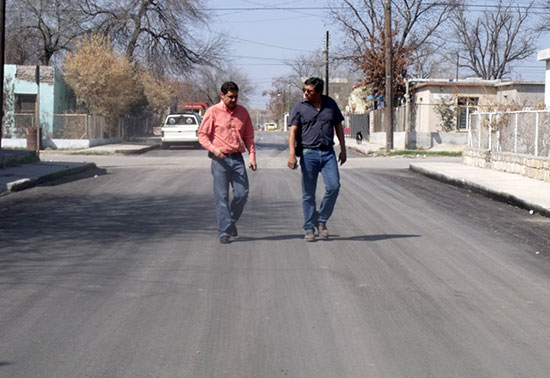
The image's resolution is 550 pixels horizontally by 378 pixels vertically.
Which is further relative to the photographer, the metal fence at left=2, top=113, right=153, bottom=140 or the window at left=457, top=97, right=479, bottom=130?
the window at left=457, top=97, right=479, bottom=130

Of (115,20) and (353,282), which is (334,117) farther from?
(115,20)

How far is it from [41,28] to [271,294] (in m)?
45.3

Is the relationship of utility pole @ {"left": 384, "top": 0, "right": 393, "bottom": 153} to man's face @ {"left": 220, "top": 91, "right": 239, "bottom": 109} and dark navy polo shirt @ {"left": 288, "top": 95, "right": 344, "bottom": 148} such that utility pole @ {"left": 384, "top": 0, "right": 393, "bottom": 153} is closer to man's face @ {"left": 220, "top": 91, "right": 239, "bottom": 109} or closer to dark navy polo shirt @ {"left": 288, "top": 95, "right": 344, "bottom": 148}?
dark navy polo shirt @ {"left": 288, "top": 95, "right": 344, "bottom": 148}

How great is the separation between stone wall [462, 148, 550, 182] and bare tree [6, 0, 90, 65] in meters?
29.7

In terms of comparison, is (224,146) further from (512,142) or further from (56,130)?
(56,130)

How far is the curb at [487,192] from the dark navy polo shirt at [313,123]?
499 cm

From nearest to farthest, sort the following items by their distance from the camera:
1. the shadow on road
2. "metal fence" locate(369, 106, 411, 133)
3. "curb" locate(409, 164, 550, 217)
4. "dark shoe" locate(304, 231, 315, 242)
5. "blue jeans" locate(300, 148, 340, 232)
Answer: "blue jeans" locate(300, 148, 340, 232), "dark shoe" locate(304, 231, 315, 242), the shadow on road, "curb" locate(409, 164, 550, 217), "metal fence" locate(369, 106, 411, 133)

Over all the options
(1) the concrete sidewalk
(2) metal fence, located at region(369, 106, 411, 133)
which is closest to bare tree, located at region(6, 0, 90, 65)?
Answer: (2) metal fence, located at region(369, 106, 411, 133)

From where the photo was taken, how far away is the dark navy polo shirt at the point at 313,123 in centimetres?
932

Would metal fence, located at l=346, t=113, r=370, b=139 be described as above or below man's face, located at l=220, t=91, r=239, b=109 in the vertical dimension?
above

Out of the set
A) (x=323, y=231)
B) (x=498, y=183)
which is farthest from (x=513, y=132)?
(x=323, y=231)

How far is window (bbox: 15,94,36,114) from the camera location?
36.1 meters

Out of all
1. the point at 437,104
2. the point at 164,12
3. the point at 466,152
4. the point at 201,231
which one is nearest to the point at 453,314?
the point at 201,231

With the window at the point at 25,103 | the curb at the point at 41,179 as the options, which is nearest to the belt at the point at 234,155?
the curb at the point at 41,179
